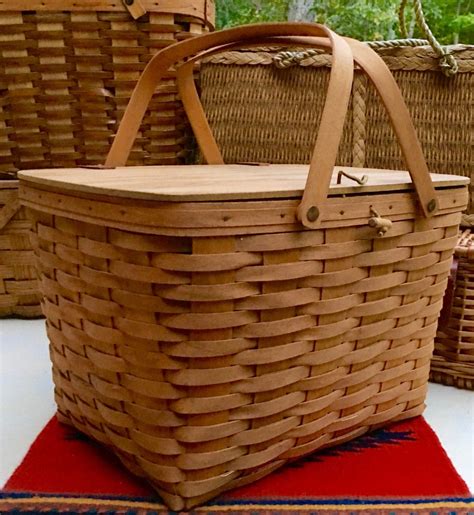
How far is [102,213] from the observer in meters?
0.49

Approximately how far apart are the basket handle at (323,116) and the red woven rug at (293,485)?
0.29 metres

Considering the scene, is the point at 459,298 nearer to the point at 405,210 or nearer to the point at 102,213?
the point at 405,210

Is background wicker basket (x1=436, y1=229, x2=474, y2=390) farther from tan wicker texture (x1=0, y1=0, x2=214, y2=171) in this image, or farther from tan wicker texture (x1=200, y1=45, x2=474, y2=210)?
tan wicker texture (x1=0, y1=0, x2=214, y2=171)

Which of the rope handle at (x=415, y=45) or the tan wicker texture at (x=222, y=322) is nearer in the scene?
the tan wicker texture at (x=222, y=322)

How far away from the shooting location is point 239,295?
490 millimetres

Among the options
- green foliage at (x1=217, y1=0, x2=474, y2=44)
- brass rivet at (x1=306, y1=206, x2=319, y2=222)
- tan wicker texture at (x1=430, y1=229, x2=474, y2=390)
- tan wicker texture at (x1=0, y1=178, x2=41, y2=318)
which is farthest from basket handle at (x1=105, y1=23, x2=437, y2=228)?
green foliage at (x1=217, y1=0, x2=474, y2=44)

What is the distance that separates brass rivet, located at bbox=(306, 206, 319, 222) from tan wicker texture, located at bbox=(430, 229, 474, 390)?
355 millimetres

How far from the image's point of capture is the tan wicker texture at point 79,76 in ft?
3.16

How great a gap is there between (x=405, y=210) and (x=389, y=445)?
288mm

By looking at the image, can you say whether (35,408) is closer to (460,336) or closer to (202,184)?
(202,184)

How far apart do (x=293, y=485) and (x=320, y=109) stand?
63 centimetres

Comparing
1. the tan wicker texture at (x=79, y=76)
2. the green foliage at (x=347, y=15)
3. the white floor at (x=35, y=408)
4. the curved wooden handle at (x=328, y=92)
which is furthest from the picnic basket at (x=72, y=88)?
the green foliage at (x=347, y=15)

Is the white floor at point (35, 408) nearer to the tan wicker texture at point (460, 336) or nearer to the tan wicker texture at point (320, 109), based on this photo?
the tan wicker texture at point (460, 336)

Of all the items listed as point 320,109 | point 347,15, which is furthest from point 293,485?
point 347,15
